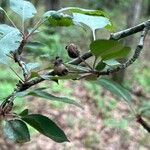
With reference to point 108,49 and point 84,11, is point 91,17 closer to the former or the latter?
point 84,11

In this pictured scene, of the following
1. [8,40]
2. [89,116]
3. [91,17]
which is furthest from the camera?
[89,116]

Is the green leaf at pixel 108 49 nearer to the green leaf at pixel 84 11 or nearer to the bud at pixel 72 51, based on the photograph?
the bud at pixel 72 51

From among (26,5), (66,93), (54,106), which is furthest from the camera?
(66,93)

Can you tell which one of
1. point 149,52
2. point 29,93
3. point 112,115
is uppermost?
point 29,93

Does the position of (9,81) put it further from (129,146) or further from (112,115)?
(129,146)

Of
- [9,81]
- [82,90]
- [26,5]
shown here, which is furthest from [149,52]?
[26,5]

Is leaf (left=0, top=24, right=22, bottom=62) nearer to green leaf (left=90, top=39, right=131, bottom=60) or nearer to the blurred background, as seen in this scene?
green leaf (left=90, top=39, right=131, bottom=60)

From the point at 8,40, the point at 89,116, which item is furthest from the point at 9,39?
the point at 89,116
